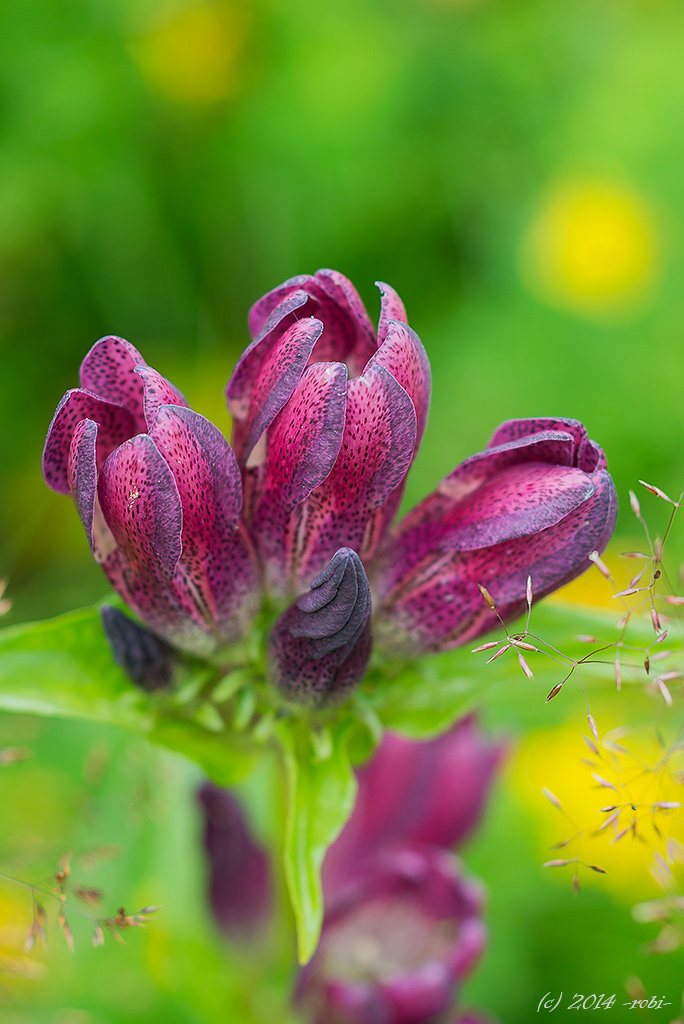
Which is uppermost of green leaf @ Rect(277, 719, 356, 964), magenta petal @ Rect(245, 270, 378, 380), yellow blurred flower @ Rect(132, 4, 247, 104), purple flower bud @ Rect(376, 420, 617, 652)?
yellow blurred flower @ Rect(132, 4, 247, 104)

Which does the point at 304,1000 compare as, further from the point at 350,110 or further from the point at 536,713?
the point at 350,110

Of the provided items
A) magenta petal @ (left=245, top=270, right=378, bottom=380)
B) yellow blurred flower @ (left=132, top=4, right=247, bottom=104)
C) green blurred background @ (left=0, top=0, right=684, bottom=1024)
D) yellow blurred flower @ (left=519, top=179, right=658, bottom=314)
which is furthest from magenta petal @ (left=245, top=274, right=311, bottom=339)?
yellow blurred flower @ (left=132, top=4, right=247, bottom=104)

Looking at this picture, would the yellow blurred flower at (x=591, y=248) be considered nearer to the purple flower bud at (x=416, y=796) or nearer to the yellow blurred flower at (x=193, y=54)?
the yellow blurred flower at (x=193, y=54)

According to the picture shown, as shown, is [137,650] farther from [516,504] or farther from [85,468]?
[516,504]

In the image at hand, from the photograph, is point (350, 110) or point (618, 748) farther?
point (350, 110)

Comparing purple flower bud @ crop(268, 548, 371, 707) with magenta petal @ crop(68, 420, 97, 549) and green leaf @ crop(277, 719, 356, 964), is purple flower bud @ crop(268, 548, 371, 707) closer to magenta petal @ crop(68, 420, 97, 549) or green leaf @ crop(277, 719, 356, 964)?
green leaf @ crop(277, 719, 356, 964)

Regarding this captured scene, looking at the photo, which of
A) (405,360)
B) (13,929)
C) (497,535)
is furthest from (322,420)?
(13,929)

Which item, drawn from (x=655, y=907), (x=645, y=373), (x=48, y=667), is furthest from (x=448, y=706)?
(x=645, y=373)
